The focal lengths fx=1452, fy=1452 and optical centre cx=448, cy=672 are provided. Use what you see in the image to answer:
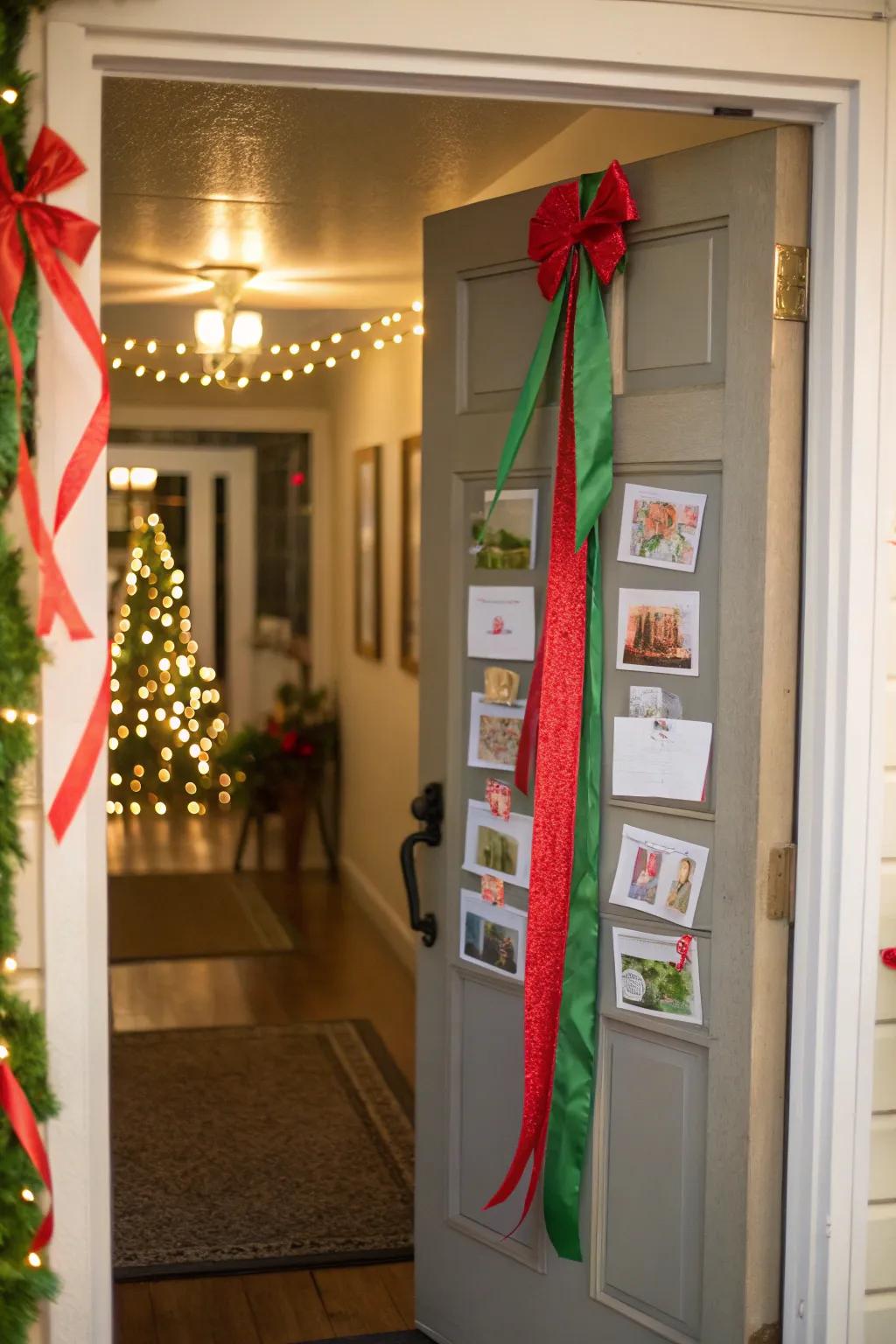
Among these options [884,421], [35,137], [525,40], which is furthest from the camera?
[884,421]

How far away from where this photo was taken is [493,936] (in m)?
2.76

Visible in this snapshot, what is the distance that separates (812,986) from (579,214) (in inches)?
52.6

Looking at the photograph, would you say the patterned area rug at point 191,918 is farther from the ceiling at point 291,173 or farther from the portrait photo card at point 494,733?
the portrait photo card at point 494,733

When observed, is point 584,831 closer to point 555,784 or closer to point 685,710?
point 555,784

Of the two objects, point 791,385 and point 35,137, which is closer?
point 35,137

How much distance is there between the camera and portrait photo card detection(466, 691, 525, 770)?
2.71 meters

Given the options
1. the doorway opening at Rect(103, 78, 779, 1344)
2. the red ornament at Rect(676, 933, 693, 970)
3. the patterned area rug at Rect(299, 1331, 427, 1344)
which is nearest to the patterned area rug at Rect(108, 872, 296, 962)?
the doorway opening at Rect(103, 78, 779, 1344)

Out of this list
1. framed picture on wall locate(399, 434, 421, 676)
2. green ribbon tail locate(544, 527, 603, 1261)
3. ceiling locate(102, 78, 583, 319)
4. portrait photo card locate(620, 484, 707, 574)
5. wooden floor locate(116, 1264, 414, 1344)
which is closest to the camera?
portrait photo card locate(620, 484, 707, 574)

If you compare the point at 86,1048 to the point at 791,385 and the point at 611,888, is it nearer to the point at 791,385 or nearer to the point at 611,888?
the point at 611,888

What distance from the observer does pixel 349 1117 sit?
4.34m

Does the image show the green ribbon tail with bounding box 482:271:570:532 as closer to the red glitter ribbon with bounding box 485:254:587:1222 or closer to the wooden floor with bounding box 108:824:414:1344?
the red glitter ribbon with bounding box 485:254:587:1222

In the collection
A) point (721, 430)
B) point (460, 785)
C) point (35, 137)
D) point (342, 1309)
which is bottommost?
point (342, 1309)

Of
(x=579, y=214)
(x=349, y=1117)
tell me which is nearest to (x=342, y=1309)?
(x=349, y=1117)

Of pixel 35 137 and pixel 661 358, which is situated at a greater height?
pixel 35 137
